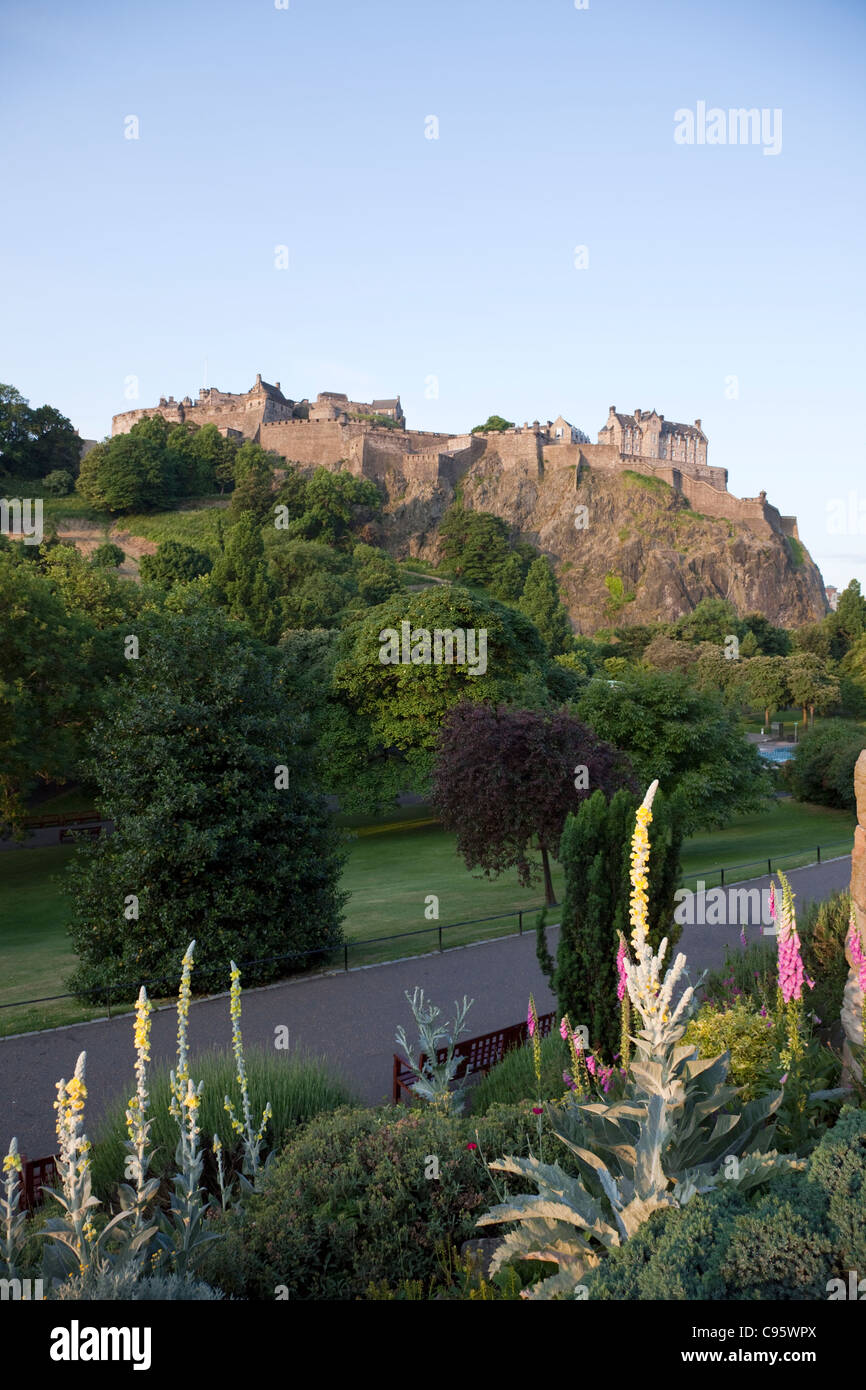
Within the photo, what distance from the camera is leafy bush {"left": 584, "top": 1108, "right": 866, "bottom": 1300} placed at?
10.7 feet

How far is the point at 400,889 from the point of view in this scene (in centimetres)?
2373

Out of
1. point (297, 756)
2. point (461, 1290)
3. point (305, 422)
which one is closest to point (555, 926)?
point (297, 756)

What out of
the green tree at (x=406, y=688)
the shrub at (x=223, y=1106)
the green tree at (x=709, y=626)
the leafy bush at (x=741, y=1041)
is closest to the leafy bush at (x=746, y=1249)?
the leafy bush at (x=741, y=1041)

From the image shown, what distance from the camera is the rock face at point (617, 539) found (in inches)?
3884

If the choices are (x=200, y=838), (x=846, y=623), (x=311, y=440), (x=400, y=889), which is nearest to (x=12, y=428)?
(x=311, y=440)

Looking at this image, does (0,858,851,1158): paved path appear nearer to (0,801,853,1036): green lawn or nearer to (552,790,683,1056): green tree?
(0,801,853,1036): green lawn

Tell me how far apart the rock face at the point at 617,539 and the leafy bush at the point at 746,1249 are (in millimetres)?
94094

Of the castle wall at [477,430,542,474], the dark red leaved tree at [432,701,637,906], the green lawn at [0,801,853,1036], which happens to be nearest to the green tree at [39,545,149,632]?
the green lawn at [0,801,853,1036]

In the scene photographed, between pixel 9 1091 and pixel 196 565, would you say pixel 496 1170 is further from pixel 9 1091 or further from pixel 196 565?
pixel 196 565

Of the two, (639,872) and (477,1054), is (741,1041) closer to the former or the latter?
(639,872)

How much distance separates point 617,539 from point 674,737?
7644 centimetres

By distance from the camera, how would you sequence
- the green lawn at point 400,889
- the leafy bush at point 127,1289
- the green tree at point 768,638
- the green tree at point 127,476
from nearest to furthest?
the leafy bush at point 127,1289 < the green lawn at point 400,889 < the green tree at point 768,638 < the green tree at point 127,476

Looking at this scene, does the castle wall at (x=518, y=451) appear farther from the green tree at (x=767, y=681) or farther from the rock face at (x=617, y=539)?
the green tree at (x=767, y=681)

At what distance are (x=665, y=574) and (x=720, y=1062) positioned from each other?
325 ft
